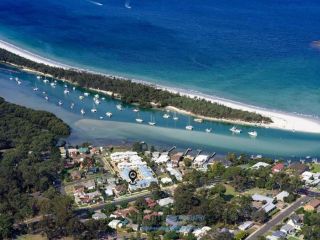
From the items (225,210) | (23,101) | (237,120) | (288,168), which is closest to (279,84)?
(237,120)

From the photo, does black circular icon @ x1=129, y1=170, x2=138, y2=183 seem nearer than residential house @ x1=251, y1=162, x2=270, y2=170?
Yes

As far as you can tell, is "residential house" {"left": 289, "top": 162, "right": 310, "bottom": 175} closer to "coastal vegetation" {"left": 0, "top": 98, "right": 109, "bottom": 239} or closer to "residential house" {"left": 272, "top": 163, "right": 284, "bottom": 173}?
"residential house" {"left": 272, "top": 163, "right": 284, "bottom": 173}

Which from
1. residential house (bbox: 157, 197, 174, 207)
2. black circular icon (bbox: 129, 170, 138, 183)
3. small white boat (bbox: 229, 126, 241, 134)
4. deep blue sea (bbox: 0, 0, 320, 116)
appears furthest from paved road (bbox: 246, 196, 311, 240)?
deep blue sea (bbox: 0, 0, 320, 116)

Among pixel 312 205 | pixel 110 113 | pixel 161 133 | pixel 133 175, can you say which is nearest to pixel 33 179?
pixel 133 175

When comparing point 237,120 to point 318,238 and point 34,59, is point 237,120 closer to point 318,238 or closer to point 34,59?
point 318,238

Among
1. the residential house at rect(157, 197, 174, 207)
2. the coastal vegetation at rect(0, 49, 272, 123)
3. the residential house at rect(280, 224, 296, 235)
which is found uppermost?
the coastal vegetation at rect(0, 49, 272, 123)

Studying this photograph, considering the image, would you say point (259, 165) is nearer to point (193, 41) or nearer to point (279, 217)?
point (279, 217)
